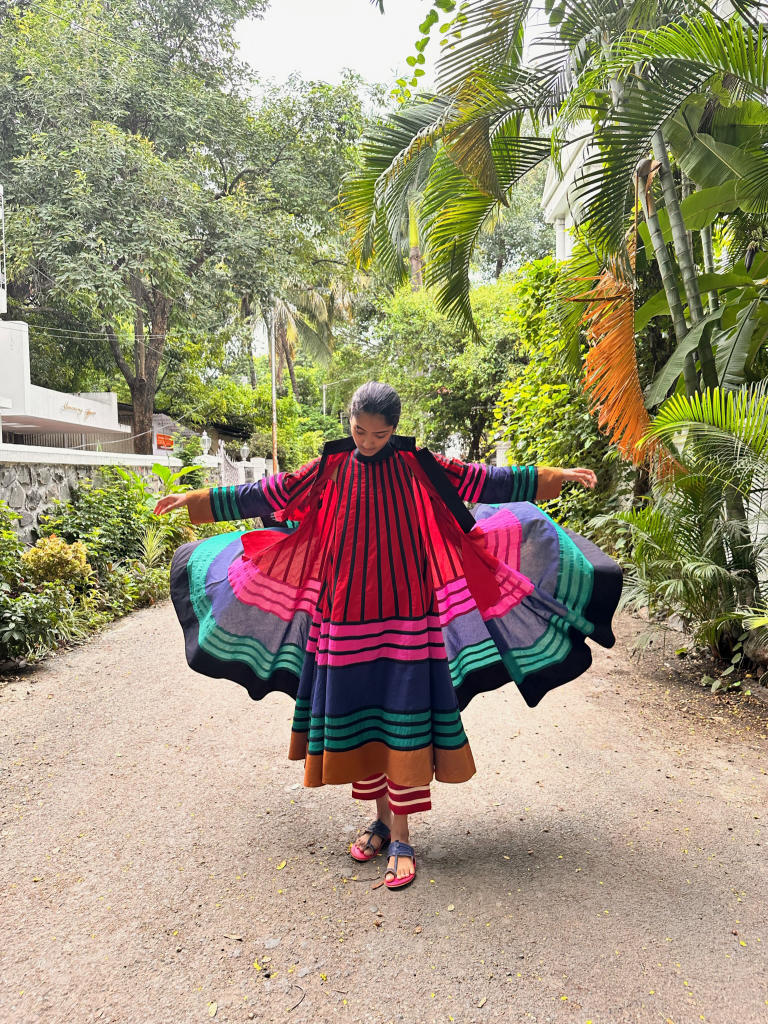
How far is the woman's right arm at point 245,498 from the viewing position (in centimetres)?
265

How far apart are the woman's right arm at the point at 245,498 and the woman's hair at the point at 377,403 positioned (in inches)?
12.0

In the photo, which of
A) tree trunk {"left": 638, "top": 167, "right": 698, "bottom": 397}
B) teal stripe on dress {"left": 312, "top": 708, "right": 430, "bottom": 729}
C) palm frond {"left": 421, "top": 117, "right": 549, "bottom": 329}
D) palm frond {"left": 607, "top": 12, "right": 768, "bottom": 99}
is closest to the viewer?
teal stripe on dress {"left": 312, "top": 708, "right": 430, "bottom": 729}

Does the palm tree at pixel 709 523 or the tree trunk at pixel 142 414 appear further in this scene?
the tree trunk at pixel 142 414

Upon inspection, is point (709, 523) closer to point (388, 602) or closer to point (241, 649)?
point (388, 602)

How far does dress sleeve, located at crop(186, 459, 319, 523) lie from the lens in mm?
2650

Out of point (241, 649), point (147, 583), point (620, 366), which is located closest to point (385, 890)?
point (241, 649)

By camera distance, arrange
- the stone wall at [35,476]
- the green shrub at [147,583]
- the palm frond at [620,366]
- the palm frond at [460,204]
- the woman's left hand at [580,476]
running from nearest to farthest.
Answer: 1. the woman's left hand at [580,476]
2. the palm frond at [620,366]
3. the palm frond at [460,204]
4. the stone wall at [35,476]
5. the green shrub at [147,583]

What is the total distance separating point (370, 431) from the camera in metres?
2.47

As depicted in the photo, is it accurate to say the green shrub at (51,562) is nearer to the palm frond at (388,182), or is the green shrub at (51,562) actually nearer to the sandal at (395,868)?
the palm frond at (388,182)

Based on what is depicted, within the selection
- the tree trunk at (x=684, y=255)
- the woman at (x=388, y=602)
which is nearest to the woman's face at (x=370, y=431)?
the woman at (x=388, y=602)

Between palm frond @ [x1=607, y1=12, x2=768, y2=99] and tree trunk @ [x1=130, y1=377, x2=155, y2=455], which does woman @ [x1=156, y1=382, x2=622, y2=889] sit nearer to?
palm frond @ [x1=607, y1=12, x2=768, y2=99]

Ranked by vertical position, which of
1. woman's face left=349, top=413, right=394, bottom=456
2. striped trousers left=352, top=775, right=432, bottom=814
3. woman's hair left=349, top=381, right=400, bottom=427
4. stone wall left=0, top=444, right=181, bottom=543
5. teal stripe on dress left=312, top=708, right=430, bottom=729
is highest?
woman's hair left=349, top=381, right=400, bottom=427

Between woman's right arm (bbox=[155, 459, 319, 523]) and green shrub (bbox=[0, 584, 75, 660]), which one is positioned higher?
woman's right arm (bbox=[155, 459, 319, 523])

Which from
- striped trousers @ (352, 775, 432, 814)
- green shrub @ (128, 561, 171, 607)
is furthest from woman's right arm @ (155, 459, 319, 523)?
green shrub @ (128, 561, 171, 607)
